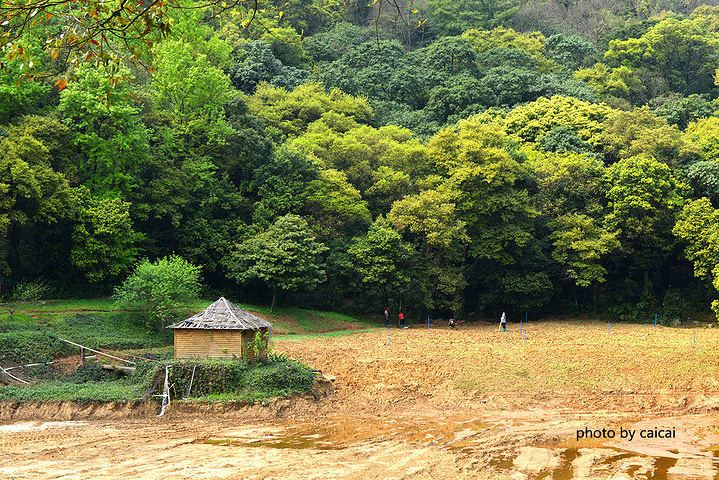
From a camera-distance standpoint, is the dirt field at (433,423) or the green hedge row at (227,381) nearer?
the dirt field at (433,423)

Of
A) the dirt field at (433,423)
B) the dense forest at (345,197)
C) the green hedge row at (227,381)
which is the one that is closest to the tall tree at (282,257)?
the dense forest at (345,197)

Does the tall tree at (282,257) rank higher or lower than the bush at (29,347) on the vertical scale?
higher

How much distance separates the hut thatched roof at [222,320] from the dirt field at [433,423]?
2.43 meters

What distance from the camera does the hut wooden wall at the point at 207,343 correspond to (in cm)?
1842

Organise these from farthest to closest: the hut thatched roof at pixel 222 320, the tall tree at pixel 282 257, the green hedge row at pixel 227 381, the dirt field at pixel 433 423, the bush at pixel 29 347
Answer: the tall tree at pixel 282 257 < the bush at pixel 29 347 < the hut thatched roof at pixel 222 320 < the green hedge row at pixel 227 381 < the dirt field at pixel 433 423

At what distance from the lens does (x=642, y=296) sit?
117 feet

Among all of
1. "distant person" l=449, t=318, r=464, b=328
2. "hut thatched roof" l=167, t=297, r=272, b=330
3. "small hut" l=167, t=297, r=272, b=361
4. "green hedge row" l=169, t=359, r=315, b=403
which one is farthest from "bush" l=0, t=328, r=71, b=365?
"distant person" l=449, t=318, r=464, b=328

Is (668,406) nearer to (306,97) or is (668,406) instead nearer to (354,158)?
(354,158)

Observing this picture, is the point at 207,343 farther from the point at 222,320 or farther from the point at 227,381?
the point at 227,381

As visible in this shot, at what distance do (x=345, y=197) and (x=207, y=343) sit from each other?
19004 millimetres

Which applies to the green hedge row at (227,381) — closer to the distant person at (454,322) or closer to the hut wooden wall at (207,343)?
the hut wooden wall at (207,343)

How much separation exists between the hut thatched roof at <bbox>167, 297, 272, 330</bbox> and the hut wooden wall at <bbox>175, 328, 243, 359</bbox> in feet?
0.64

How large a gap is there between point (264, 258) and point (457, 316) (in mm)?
12471

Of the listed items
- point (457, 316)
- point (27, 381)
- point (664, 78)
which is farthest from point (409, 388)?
point (664, 78)
